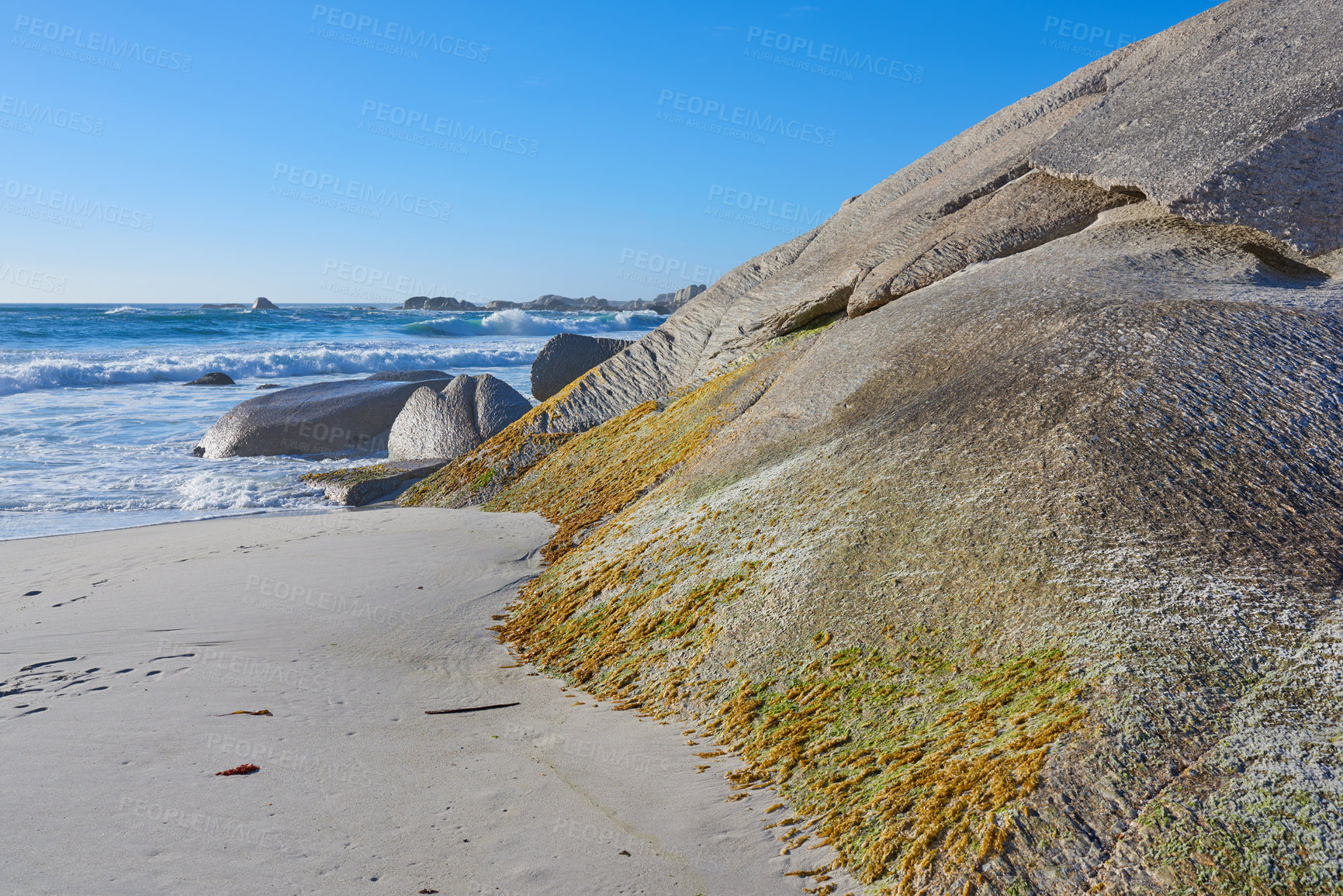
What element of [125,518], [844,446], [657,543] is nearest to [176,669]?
[657,543]

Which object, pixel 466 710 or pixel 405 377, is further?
pixel 405 377

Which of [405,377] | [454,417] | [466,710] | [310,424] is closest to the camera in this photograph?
[466,710]

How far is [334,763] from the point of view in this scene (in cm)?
295

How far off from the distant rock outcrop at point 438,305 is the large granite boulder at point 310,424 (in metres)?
74.9

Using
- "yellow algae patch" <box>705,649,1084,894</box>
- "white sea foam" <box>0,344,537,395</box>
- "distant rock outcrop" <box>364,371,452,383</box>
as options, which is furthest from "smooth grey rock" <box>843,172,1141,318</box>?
"white sea foam" <box>0,344,537,395</box>

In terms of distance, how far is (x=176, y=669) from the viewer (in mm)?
3916

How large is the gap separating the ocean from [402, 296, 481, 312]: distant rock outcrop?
34.7m

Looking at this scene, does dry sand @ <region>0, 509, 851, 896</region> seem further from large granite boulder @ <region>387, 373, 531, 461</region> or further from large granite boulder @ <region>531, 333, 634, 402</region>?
large granite boulder @ <region>531, 333, 634, 402</region>

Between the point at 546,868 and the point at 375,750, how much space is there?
3.33 ft

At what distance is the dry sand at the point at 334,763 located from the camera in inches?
91.4

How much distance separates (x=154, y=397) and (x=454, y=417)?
12812 mm

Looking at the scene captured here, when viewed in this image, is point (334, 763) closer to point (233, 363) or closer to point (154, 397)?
point (154, 397)

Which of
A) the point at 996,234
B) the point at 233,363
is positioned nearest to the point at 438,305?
the point at 233,363

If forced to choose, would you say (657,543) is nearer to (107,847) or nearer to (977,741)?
(977,741)
